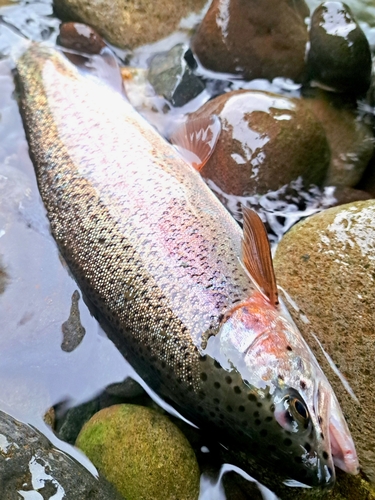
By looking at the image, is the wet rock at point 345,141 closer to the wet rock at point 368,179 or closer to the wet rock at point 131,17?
the wet rock at point 368,179

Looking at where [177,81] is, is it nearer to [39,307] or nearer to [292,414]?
[39,307]

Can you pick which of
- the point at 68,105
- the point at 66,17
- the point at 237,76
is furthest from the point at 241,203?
the point at 66,17

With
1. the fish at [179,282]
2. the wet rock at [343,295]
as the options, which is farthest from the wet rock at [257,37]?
the wet rock at [343,295]

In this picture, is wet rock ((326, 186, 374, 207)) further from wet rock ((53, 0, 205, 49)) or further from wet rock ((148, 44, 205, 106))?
wet rock ((53, 0, 205, 49))

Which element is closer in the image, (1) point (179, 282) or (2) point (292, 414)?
(2) point (292, 414)

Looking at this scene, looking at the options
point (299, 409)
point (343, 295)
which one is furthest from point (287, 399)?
point (343, 295)

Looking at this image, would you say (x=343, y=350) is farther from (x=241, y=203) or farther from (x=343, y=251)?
(x=241, y=203)

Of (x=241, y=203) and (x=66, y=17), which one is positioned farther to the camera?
(x=66, y=17)
